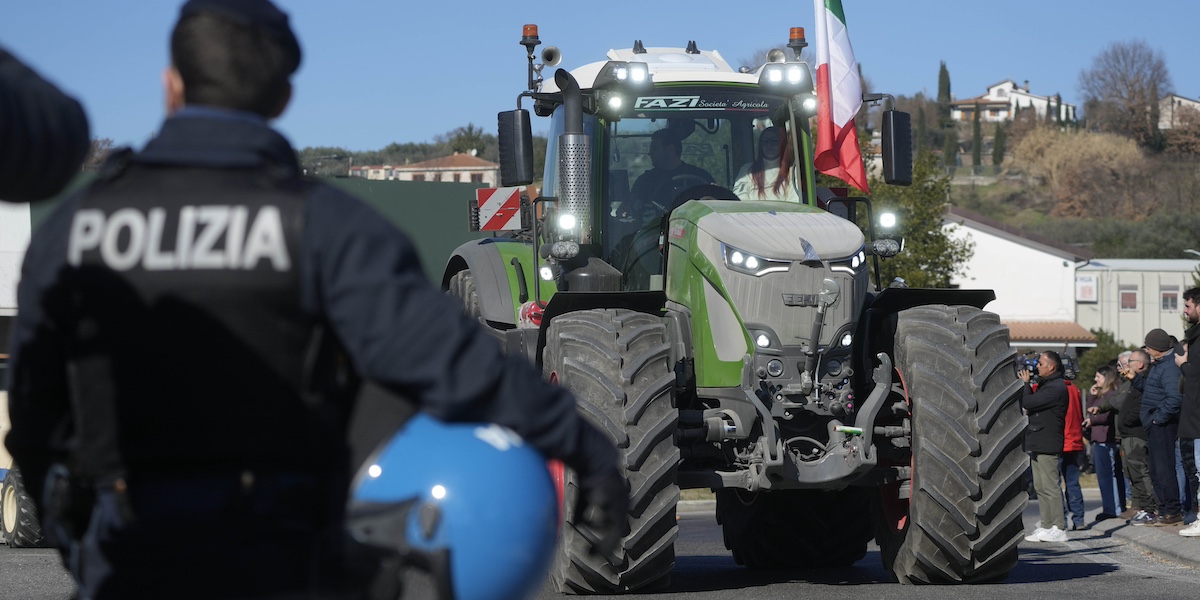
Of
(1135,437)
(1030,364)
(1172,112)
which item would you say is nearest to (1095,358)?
(1030,364)

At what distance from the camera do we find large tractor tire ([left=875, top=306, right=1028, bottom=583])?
26.3ft

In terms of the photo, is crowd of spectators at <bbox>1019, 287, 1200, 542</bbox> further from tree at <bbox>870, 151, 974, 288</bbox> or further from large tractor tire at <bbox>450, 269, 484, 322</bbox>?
tree at <bbox>870, 151, 974, 288</bbox>

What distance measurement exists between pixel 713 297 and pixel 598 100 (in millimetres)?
1640

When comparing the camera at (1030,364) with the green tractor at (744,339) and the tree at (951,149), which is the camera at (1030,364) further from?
the tree at (951,149)

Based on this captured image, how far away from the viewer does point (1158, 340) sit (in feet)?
46.0

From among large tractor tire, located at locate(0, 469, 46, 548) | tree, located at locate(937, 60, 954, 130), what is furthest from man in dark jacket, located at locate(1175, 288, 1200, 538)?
tree, located at locate(937, 60, 954, 130)

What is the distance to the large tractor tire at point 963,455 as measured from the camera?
26.3 feet

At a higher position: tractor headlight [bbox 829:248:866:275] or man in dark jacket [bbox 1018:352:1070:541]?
tractor headlight [bbox 829:248:866:275]

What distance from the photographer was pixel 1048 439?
13430 mm

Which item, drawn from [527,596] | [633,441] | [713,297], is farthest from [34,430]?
[713,297]

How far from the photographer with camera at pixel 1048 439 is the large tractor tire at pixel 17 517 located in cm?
819

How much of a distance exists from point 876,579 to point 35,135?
7220mm

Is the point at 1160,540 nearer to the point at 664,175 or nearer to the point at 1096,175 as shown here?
the point at 664,175

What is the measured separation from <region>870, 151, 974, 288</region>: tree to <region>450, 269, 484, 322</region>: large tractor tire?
28.3m
